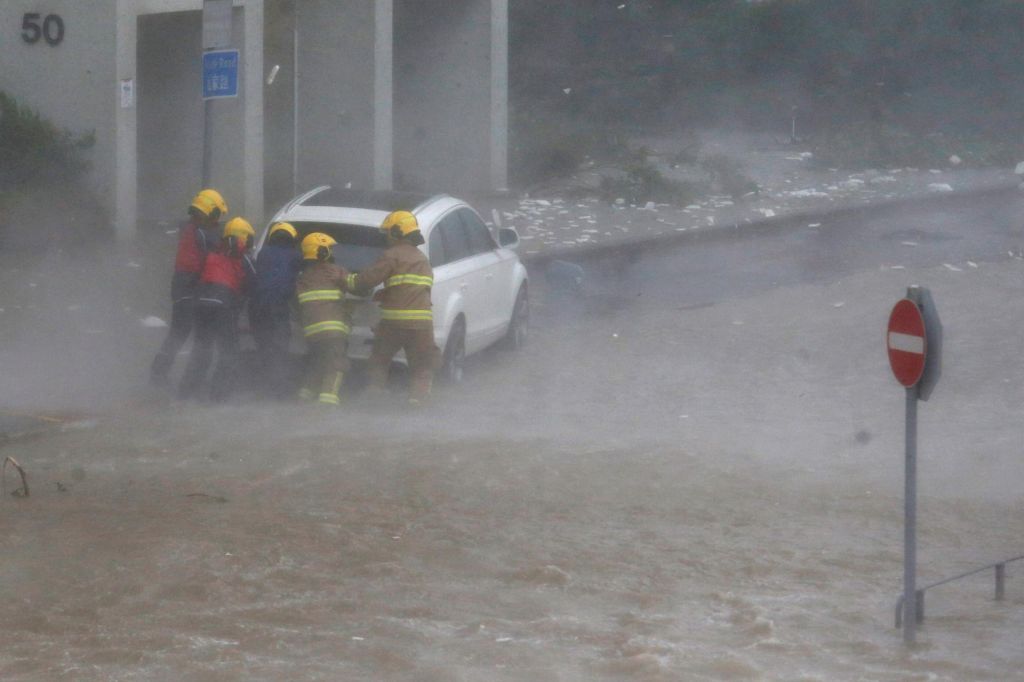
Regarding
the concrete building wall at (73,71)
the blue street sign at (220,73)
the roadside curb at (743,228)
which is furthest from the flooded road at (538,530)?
the roadside curb at (743,228)

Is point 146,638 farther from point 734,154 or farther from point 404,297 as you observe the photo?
point 734,154

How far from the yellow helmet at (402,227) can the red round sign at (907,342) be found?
16.5 ft

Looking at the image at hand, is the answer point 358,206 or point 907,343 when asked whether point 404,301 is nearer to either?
point 358,206

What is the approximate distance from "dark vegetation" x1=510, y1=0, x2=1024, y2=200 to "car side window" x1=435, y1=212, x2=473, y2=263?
24742mm

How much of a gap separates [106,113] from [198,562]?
10.0m

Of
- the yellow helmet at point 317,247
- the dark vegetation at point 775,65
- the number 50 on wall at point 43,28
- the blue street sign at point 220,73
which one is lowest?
the yellow helmet at point 317,247

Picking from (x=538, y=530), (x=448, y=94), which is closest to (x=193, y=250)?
(x=538, y=530)

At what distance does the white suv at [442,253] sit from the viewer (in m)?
10.5

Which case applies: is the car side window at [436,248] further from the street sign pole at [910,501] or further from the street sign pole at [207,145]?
the street sign pole at [910,501]

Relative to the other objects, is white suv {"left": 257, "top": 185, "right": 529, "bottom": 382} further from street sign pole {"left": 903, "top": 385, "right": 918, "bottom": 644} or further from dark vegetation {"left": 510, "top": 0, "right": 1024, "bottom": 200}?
dark vegetation {"left": 510, "top": 0, "right": 1024, "bottom": 200}

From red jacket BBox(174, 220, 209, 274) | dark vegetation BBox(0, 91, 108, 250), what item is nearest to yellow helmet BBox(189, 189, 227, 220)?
red jacket BBox(174, 220, 209, 274)

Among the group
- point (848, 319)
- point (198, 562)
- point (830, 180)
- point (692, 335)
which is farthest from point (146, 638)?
point (830, 180)

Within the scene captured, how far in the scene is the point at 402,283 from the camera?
9.93 m

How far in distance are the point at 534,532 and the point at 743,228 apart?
14.2 m
